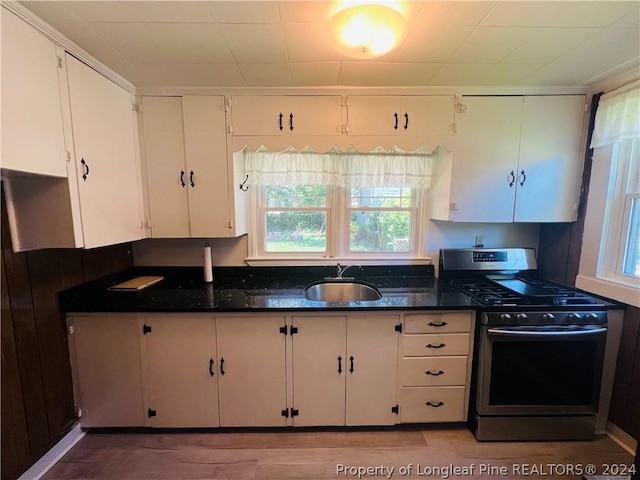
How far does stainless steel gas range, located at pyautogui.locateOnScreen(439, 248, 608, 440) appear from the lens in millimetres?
1717

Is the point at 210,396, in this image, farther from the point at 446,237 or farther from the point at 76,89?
the point at 446,237

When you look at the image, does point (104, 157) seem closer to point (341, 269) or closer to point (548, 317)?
point (341, 269)

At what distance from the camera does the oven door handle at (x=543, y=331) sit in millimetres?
1701

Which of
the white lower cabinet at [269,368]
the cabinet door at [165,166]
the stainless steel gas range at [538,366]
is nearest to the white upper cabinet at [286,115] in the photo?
the cabinet door at [165,166]

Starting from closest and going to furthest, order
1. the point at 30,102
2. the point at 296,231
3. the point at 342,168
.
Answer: the point at 30,102 → the point at 342,168 → the point at 296,231

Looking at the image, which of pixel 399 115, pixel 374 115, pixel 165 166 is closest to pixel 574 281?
pixel 399 115

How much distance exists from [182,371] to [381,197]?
200 cm

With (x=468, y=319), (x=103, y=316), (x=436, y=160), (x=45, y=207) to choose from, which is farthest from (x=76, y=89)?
(x=468, y=319)

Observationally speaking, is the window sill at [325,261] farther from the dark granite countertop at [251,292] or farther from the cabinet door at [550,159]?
the cabinet door at [550,159]

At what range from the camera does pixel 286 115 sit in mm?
2023

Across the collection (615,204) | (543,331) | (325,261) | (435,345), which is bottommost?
(435,345)

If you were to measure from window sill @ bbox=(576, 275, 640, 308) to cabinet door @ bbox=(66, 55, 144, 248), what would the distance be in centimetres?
321

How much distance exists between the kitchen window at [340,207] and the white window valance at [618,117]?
1022mm

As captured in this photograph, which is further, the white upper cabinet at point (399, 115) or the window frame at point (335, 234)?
the window frame at point (335, 234)
